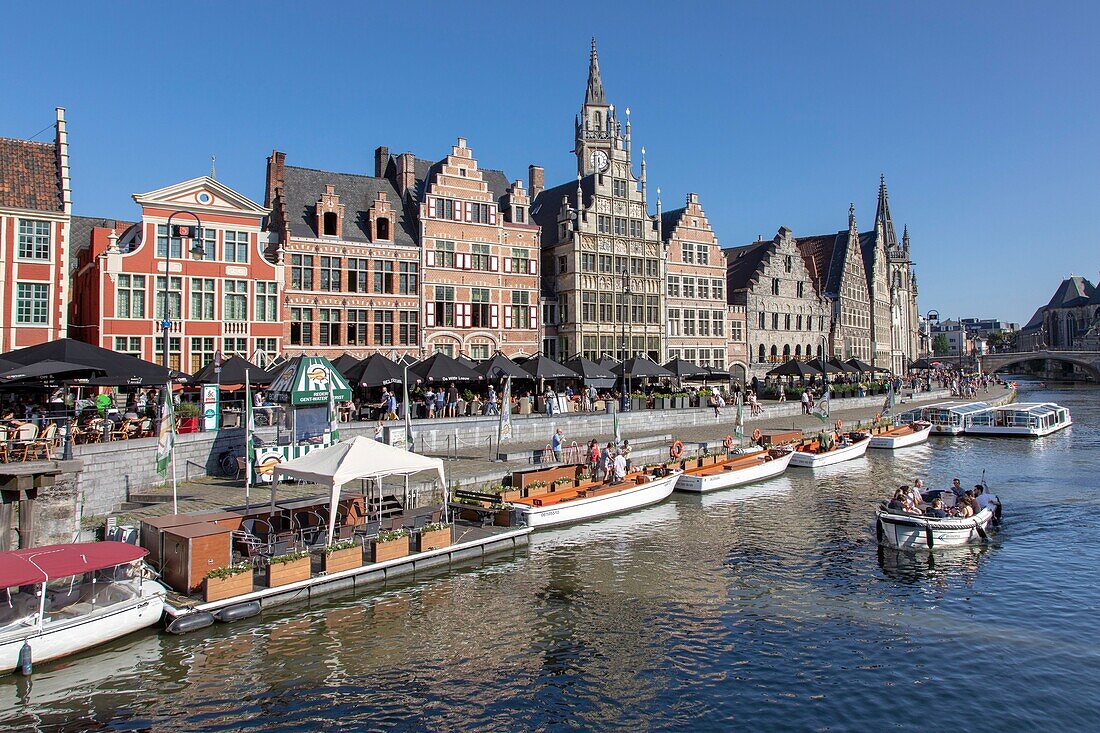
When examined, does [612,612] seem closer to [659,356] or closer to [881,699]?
[881,699]

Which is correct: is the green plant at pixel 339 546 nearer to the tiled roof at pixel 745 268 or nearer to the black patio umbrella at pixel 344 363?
the black patio umbrella at pixel 344 363

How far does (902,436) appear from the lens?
41969 mm

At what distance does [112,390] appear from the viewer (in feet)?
102

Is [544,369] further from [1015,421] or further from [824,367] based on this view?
[1015,421]

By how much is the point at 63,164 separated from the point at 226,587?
2515cm

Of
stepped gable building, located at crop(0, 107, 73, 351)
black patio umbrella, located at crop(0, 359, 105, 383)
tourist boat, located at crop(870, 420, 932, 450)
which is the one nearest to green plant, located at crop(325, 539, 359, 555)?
black patio umbrella, located at crop(0, 359, 105, 383)

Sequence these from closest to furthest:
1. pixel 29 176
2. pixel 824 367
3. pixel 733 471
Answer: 1. pixel 733 471
2. pixel 29 176
3. pixel 824 367

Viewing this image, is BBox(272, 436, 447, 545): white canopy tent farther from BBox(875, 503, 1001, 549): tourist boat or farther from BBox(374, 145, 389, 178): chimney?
BBox(374, 145, 389, 178): chimney

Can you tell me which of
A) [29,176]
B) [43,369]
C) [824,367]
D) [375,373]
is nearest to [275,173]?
[29,176]

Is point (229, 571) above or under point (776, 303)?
under

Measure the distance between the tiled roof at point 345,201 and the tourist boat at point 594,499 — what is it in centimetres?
2185

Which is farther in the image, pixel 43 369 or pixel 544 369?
pixel 544 369

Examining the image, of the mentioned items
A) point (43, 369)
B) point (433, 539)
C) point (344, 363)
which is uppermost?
point (344, 363)

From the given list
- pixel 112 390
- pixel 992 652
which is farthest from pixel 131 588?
pixel 112 390
